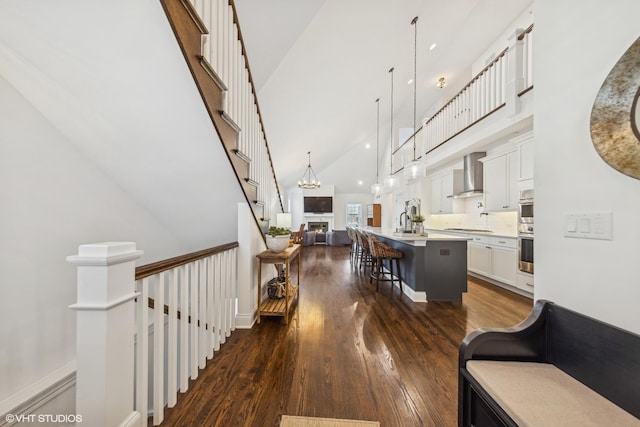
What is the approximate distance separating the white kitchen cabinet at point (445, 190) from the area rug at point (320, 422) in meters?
5.07

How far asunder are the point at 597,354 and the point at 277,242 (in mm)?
2460

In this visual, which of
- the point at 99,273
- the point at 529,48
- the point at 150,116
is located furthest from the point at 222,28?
the point at 529,48

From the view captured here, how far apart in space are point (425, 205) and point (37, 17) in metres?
6.90

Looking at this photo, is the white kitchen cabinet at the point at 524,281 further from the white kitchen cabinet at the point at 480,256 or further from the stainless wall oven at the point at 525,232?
the white kitchen cabinet at the point at 480,256

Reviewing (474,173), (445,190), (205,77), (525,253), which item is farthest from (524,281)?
(205,77)

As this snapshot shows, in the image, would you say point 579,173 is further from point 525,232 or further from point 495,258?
point 495,258

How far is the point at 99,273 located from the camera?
97 cm

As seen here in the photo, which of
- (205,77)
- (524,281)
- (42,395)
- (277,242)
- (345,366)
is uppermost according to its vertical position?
(205,77)

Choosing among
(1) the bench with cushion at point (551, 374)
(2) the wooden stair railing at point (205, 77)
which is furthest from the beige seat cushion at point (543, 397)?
(2) the wooden stair railing at point (205, 77)

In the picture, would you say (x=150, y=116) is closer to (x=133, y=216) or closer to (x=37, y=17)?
(x=37, y=17)

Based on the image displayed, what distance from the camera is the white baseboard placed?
1635 mm

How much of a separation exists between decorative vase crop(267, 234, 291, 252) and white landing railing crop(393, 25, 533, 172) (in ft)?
11.6

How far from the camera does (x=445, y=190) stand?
19.0 ft

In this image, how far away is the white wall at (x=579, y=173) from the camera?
84 cm
